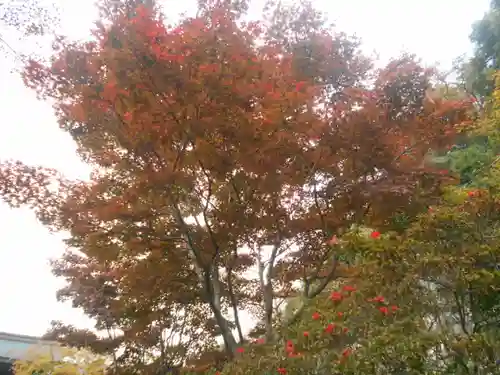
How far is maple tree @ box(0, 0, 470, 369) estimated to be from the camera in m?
5.27

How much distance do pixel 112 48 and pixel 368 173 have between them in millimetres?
3644

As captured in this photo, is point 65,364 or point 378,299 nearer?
point 378,299

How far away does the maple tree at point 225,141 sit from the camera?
527 centimetres

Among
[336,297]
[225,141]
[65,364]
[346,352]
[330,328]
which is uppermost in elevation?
[225,141]

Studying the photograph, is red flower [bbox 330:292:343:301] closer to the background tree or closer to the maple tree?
the maple tree

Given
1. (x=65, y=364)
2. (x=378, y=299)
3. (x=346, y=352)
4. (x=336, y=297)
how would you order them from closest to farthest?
(x=346, y=352) < (x=378, y=299) < (x=336, y=297) < (x=65, y=364)

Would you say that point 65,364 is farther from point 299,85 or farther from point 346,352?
point 299,85

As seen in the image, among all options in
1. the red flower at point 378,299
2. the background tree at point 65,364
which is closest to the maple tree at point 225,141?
the red flower at point 378,299

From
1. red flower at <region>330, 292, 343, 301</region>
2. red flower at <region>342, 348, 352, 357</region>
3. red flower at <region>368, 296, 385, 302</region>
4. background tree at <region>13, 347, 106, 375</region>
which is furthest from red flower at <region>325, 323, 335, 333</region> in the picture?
background tree at <region>13, 347, 106, 375</region>

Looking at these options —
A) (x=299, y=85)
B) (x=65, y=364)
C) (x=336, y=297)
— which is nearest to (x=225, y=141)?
(x=299, y=85)

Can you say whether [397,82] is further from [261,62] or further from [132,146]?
[132,146]

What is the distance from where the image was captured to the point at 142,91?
513 centimetres

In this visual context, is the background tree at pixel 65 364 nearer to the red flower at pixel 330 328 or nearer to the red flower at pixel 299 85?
the red flower at pixel 330 328

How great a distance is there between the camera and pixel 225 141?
581 cm
